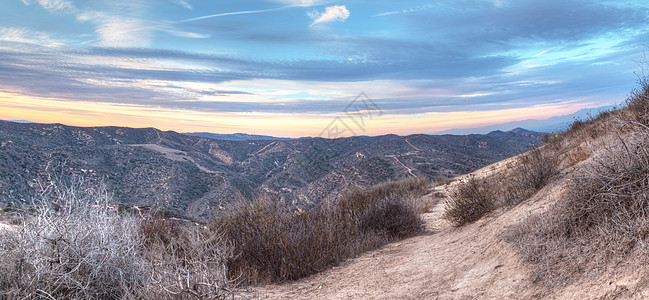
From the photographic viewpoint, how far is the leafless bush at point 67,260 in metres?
3.96

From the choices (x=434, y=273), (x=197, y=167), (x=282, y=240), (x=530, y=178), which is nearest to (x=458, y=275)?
(x=434, y=273)

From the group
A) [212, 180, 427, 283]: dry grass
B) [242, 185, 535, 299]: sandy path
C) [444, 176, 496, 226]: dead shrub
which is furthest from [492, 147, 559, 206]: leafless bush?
[212, 180, 427, 283]: dry grass

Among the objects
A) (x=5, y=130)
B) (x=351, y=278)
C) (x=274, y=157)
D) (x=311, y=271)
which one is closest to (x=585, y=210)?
(x=351, y=278)

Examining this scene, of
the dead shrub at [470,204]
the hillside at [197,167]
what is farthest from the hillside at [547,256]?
the hillside at [197,167]

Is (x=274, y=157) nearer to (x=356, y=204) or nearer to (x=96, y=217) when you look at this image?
(x=356, y=204)

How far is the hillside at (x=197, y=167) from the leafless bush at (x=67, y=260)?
13.2 meters

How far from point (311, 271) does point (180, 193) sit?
30594 millimetres

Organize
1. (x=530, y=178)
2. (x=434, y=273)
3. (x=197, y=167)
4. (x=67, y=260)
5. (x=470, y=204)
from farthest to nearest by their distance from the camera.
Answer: (x=197, y=167), (x=470, y=204), (x=530, y=178), (x=434, y=273), (x=67, y=260)

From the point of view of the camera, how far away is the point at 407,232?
29.0 ft

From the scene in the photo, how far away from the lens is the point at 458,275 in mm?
4934

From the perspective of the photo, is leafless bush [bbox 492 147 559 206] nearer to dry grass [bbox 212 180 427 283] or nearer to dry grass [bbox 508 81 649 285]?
dry grass [bbox 508 81 649 285]

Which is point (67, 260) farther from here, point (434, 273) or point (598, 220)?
point (598, 220)

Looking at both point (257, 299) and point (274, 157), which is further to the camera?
point (274, 157)

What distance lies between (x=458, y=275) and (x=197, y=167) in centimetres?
4410
